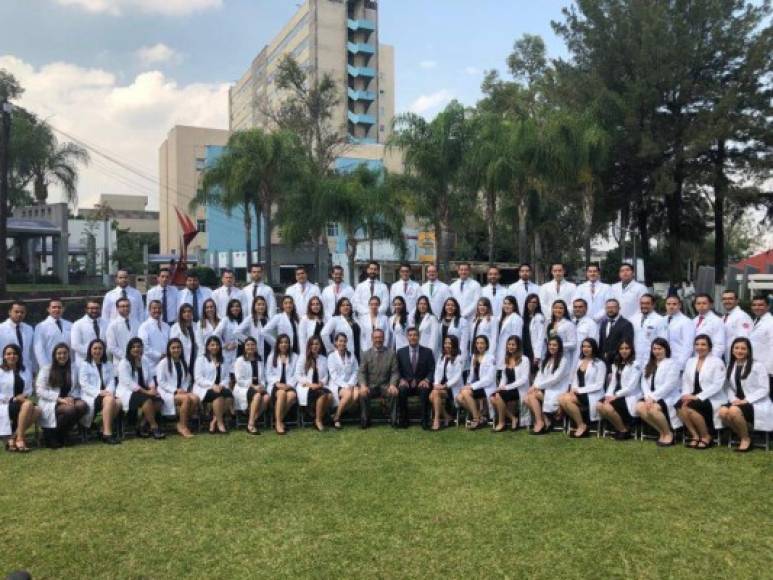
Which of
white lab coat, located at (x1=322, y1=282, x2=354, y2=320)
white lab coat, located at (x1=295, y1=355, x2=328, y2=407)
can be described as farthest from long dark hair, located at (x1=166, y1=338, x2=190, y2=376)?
white lab coat, located at (x1=322, y1=282, x2=354, y2=320)

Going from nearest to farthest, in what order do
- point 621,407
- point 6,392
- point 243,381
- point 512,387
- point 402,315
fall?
point 6,392 < point 621,407 < point 512,387 < point 243,381 < point 402,315

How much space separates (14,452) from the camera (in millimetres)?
7207

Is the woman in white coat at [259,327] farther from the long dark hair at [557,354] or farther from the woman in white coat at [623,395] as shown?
the woman in white coat at [623,395]

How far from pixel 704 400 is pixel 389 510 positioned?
386cm

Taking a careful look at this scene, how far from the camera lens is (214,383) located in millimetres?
8305

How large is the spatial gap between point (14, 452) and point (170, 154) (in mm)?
78523

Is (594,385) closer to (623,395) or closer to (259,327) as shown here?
(623,395)

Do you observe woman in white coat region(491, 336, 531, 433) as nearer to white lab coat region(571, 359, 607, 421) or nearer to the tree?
white lab coat region(571, 359, 607, 421)

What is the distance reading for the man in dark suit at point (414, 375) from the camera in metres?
8.27

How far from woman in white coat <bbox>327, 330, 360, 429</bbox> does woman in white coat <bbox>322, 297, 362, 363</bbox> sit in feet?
0.83

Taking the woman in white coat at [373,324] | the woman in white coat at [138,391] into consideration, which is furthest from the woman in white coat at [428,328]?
the woman in white coat at [138,391]

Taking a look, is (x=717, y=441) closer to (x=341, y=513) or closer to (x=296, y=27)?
(x=341, y=513)

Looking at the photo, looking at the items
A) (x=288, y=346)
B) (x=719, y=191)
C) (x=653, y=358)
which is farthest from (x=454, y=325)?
(x=719, y=191)

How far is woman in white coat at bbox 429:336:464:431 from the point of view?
8312 millimetres
